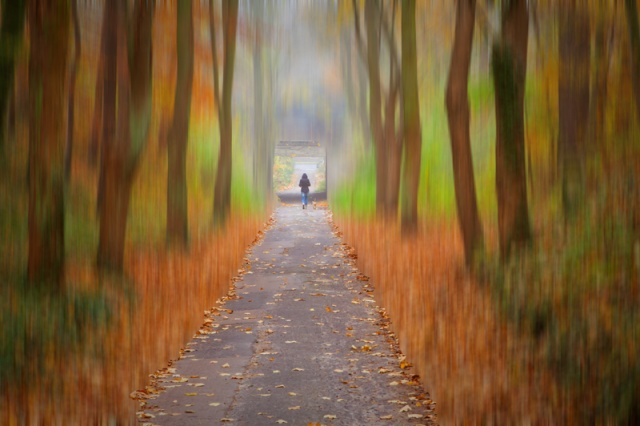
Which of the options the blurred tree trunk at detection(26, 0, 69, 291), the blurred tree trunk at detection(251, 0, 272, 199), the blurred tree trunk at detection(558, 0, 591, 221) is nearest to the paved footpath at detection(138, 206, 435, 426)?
the blurred tree trunk at detection(26, 0, 69, 291)

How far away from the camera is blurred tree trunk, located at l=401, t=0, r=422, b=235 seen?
56.4ft

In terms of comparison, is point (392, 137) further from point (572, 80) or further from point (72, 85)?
point (72, 85)

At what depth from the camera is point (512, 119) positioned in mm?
11109

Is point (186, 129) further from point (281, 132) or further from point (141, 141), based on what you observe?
point (281, 132)

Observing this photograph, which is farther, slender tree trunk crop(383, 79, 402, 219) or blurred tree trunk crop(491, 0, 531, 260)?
slender tree trunk crop(383, 79, 402, 219)

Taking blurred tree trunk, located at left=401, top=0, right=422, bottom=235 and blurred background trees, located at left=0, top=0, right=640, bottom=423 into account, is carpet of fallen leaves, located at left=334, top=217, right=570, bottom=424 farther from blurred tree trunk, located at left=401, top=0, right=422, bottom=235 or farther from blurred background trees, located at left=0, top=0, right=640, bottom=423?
blurred tree trunk, located at left=401, top=0, right=422, bottom=235

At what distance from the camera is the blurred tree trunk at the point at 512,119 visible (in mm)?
11008

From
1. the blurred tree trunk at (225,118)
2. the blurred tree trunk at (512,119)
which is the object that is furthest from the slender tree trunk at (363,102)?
the blurred tree trunk at (512,119)

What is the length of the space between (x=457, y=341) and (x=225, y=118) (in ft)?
44.8

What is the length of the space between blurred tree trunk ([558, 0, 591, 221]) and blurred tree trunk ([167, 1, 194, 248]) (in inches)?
265

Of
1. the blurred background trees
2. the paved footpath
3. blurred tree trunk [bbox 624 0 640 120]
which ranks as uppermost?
blurred tree trunk [bbox 624 0 640 120]

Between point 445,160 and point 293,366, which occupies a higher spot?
point 445,160

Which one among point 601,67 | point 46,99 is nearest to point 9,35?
point 46,99

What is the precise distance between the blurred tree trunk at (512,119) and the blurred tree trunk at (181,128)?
6580 millimetres
